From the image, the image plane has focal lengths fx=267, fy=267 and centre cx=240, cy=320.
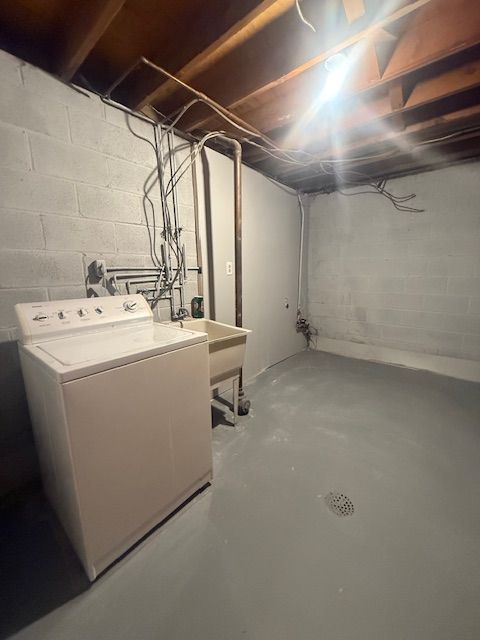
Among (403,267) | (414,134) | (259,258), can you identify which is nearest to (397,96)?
(414,134)

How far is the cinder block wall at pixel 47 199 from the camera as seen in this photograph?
1.35 m

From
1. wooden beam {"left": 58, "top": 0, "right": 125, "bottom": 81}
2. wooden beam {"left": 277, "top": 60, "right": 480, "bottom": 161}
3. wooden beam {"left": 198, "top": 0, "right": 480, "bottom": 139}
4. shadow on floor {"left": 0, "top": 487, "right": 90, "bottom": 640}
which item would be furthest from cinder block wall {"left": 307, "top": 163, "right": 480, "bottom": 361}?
shadow on floor {"left": 0, "top": 487, "right": 90, "bottom": 640}

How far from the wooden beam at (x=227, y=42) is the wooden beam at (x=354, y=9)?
232 millimetres

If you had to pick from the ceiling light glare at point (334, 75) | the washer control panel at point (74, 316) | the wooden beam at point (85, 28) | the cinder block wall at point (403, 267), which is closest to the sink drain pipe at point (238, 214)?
the ceiling light glare at point (334, 75)

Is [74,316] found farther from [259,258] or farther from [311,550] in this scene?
[259,258]

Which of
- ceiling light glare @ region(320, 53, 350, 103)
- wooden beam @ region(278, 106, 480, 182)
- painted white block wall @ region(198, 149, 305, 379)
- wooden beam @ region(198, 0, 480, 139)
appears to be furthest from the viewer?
painted white block wall @ region(198, 149, 305, 379)

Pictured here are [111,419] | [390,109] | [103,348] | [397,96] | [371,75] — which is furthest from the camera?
[390,109]

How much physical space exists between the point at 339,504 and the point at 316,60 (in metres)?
2.32

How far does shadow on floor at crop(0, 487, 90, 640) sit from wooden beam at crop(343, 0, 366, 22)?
8.45 feet

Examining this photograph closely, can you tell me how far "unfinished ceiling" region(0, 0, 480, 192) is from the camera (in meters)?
1.18

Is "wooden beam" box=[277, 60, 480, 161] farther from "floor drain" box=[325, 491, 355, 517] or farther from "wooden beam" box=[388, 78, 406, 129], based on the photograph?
"floor drain" box=[325, 491, 355, 517]

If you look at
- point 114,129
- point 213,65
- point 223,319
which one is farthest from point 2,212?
point 223,319

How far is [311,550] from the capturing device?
1163mm

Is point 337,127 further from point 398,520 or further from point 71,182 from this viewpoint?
point 398,520
